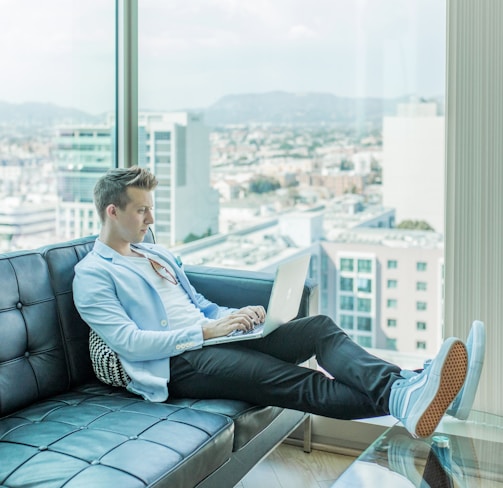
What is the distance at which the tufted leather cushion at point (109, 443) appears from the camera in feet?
6.03

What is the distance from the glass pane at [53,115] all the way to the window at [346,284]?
1146mm

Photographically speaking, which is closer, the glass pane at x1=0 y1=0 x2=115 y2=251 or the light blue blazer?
the light blue blazer

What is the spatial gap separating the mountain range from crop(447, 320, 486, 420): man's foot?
120 centimetres

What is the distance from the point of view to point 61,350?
2537 mm

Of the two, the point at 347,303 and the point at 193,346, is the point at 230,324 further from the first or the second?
the point at 347,303

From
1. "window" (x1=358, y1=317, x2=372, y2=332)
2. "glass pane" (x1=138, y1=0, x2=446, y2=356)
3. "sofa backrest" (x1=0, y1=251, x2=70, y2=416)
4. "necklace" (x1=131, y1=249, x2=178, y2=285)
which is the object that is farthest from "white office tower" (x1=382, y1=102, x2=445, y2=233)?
"sofa backrest" (x1=0, y1=251, x2=70, y2=416)

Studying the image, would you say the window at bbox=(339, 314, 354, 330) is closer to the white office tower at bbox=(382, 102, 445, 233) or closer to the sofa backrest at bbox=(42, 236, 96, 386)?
the white office tower at bbox=(382, 102, 445, 233)

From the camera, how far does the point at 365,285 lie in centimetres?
321

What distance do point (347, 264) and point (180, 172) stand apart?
0.91 m

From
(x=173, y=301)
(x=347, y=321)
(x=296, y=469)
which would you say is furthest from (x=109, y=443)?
(x=347, y=321)

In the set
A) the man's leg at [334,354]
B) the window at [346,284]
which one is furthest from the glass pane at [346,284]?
the man's leg at [334,354]

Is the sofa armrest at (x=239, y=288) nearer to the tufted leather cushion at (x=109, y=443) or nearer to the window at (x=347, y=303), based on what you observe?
the window at (x=347, y=303)

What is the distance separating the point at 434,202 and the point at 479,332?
98cm

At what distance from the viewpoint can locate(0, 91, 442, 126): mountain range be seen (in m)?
3.05
